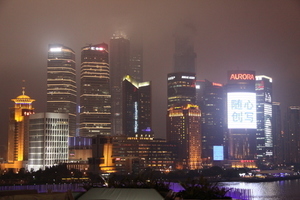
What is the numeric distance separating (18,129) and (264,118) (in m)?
81.3

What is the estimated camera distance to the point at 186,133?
123000 mm

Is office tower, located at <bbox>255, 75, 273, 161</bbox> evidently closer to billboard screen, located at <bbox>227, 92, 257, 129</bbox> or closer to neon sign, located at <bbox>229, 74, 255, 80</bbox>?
neon sign, located at <bbox>229, 74, 255, 80</bbox>

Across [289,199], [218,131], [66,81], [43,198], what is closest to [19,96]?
[66,81]

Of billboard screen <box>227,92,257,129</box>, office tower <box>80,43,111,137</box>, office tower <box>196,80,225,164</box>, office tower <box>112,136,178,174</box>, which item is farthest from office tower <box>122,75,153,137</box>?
billboard screen <box>227,92,257,129</box>

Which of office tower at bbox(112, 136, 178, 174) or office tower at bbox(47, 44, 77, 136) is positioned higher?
office tower at bbox(47, 44, 77, 136)

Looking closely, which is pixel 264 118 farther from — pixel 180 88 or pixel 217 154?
pixel 180 88

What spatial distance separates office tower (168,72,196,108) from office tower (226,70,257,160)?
10.7 m

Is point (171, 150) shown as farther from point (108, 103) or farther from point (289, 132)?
point (289, 132)

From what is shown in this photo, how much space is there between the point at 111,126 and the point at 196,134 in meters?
28.3

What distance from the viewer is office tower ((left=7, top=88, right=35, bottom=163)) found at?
88.8 metres

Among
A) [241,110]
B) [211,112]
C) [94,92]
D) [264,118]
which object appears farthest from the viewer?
[264,118]

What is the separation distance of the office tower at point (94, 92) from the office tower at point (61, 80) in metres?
3.02

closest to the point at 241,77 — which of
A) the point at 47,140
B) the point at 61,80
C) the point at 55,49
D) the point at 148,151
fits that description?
the point at 148,151

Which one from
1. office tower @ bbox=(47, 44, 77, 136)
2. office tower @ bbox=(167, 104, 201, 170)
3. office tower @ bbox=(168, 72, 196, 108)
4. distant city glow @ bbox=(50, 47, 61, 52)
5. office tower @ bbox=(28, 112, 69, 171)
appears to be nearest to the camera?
office tower @ bbox=(28, 112, 69, 171)
